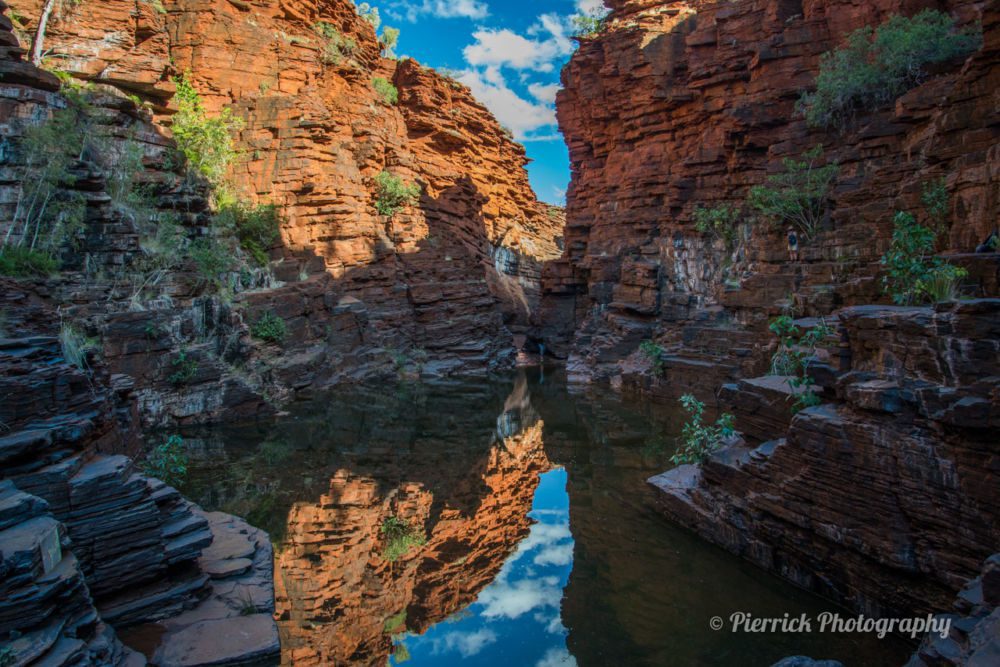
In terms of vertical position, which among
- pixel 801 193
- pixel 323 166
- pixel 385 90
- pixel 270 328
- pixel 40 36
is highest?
pixel 385 90

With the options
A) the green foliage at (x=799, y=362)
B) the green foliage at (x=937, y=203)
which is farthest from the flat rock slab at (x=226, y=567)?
the green foliage at (x=937, y=203)

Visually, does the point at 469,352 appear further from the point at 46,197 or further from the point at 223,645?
the point at 223,645

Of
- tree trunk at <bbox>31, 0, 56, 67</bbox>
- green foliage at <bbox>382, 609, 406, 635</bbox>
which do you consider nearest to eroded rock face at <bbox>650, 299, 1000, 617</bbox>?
green foliage at <bbox>382, 609, 406, 635</bbox>

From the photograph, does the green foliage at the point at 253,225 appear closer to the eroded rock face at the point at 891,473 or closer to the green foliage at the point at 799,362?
the green foliage at the point at 799,362

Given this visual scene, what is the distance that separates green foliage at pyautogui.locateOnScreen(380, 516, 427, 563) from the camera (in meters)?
8.23

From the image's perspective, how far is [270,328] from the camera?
18.5m

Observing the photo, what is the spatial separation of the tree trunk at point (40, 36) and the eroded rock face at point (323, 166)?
0.36 metres

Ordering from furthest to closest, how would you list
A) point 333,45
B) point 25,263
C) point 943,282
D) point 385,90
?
point 385,90
point 333,45
point 25,263
point 943,282

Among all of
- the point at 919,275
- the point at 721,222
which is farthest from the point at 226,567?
the point at 721,222

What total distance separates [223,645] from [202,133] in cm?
2072

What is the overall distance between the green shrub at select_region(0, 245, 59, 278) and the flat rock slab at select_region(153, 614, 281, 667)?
1094cm

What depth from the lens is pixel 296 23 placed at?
2483cm

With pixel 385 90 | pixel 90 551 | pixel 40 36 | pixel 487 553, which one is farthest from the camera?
pixel 385 90

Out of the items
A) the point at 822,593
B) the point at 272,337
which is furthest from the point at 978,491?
the point at 272,337
